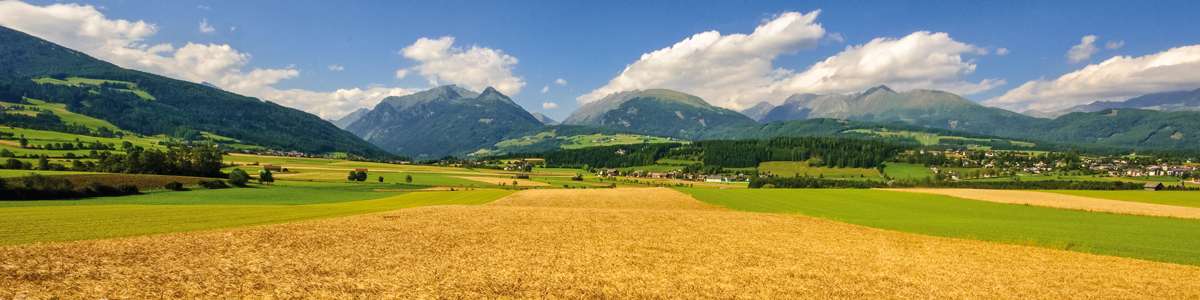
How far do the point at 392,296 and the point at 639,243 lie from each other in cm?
1607

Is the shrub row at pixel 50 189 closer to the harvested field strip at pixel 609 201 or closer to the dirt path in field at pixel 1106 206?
the harvested field strip at pixel 609 201

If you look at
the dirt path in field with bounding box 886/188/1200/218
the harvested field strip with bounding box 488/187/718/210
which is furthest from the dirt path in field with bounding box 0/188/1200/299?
the dirt path in field with bounding box 886/188/1200/218

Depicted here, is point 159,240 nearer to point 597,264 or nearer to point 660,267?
point 597,264

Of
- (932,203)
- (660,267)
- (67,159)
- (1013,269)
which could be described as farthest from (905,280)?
(67,159)

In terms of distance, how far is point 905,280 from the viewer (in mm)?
21719

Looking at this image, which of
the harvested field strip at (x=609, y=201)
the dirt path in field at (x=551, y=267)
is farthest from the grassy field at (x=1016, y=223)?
the dirt path in field at (x=551, y=267)

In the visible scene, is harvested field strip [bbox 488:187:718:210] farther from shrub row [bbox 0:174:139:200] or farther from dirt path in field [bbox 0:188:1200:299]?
shrub row [bbox 0:174:139:200]

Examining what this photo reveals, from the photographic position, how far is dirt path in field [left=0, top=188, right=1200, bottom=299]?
57.1ft

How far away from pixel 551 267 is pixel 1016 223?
148ft

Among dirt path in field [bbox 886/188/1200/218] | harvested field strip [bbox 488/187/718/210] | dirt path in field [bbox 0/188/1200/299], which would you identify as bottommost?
harvested field strip [bbox 488/187/718/210]

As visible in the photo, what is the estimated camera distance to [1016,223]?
156 feet

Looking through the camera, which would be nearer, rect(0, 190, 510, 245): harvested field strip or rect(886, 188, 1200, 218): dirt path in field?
rect(0, 190, 510, 245): harvested field strip

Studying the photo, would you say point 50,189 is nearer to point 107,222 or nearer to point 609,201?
point 107,222

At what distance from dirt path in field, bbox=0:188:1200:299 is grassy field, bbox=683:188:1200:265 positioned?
4.97 meters
